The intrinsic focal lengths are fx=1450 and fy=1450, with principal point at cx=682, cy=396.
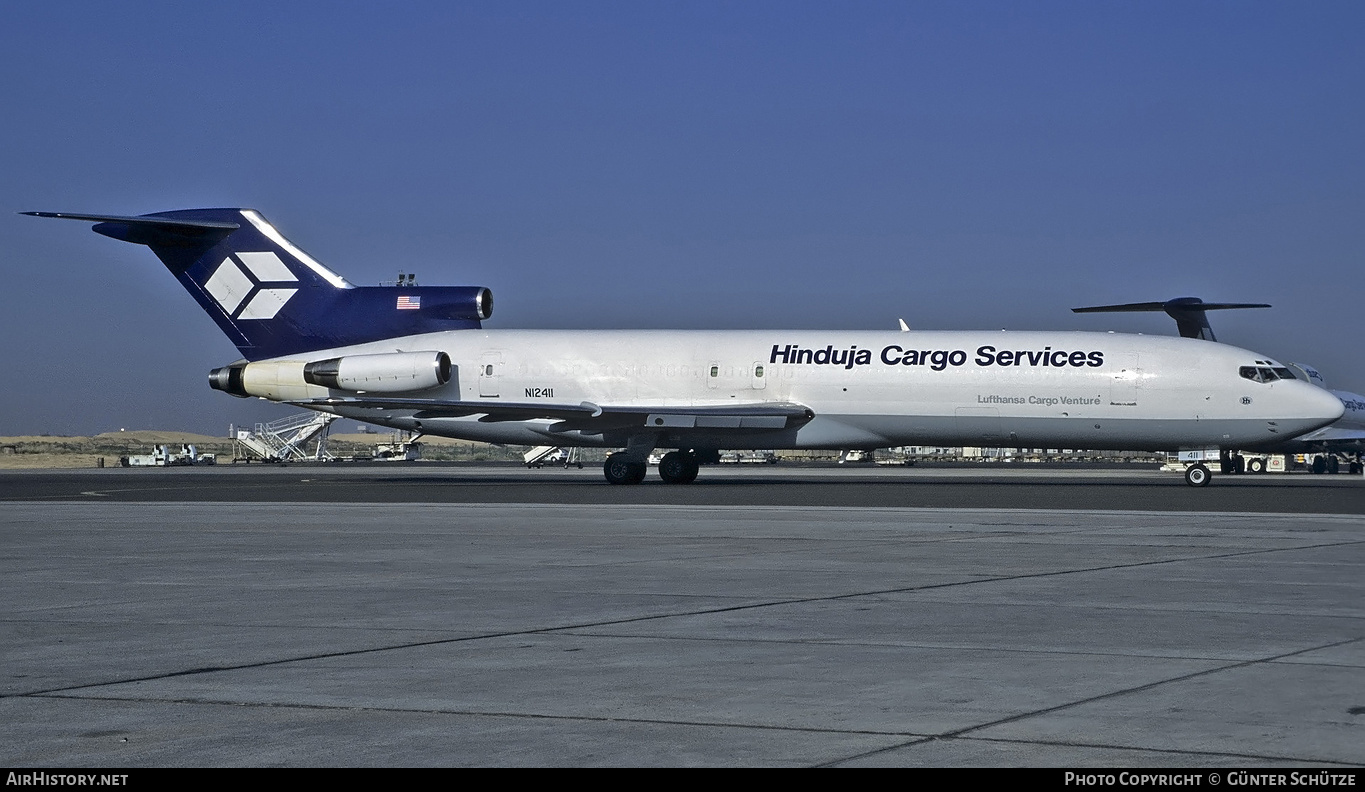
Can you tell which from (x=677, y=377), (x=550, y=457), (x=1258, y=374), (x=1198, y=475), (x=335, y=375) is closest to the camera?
(x=1258, y=374)

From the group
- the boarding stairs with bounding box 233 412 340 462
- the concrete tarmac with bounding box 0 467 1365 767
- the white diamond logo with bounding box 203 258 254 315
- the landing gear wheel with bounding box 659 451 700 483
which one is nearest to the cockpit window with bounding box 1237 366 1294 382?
the landing gear wheel with bounding box 659 451 700 483

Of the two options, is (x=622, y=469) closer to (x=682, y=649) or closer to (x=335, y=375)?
(x=335, y=375)

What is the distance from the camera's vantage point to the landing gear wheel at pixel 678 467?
123 feet

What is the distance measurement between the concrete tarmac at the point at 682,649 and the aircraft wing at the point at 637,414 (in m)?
17.1

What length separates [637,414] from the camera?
35.8 meters

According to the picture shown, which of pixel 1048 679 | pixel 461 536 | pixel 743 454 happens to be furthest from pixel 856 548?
pixel 743 454

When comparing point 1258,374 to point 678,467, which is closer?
point 1258,374

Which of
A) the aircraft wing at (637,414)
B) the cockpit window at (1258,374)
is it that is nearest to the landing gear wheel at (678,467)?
the aircraft wing at (637,414)

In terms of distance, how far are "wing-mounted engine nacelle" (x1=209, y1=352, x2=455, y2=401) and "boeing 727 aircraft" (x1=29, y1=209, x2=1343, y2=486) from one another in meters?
0.05

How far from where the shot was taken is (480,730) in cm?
604

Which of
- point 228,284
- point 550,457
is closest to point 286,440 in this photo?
point 550,457

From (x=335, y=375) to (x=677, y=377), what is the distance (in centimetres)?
918

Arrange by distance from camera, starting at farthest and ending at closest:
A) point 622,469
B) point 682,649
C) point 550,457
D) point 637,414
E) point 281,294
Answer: point 550,457
point 281,294
point 622,469
point 637,414
point 682,649

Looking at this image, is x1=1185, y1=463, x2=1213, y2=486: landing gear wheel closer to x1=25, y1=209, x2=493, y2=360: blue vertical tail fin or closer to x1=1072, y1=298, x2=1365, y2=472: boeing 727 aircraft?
x1=1072, y1=298, x2=1365, y2=472: boeing 727 aircraft
